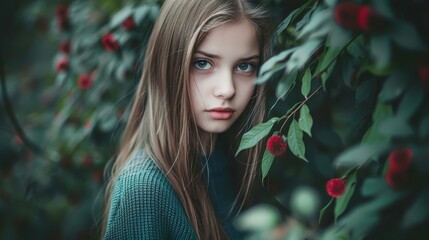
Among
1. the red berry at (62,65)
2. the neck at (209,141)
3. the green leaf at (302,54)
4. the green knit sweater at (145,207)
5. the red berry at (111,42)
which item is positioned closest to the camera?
the green leaf at (302,54)

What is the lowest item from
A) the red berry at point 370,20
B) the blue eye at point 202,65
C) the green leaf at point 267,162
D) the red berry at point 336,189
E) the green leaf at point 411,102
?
the red berry at point 336,189

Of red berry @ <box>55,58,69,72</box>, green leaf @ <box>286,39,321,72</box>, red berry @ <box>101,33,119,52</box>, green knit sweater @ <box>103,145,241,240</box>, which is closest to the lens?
green leaf @ <box>286,39,321,72</box>

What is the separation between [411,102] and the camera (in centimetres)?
85

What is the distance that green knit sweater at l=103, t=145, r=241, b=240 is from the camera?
1.39 meters

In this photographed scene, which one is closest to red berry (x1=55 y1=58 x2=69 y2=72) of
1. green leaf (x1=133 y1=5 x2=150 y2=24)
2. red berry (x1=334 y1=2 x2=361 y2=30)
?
green leaf (x1=133 y1=5 x2=150 y2=24)

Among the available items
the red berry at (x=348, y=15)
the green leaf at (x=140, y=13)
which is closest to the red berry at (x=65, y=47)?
the green leaf at (x=140, y=13)

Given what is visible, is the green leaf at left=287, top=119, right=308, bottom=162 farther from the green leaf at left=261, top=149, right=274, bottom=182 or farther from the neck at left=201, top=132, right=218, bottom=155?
the neck at left=201, top=132, right=218, bottom=155

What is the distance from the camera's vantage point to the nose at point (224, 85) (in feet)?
4.55

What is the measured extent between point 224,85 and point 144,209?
35 cm

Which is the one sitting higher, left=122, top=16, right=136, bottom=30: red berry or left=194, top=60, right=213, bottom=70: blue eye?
left=122, top=16, right=136, bottom=30: red berry

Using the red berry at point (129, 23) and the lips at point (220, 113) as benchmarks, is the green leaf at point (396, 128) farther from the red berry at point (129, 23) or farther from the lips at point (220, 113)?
the red berry at point (129, 23)

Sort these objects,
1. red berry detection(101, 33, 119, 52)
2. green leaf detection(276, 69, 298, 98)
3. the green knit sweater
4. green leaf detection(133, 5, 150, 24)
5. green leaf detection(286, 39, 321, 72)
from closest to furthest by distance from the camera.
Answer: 1. green leaf detection(286, 39, 321, 72)
2. green leaf detection(276, 69, 298, 98)
3. the green knit sweater
4. green leaf detection(133, 5, 150, 24)
5. red berry detection(101, 33, 119, 52)

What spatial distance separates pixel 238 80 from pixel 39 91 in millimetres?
2240

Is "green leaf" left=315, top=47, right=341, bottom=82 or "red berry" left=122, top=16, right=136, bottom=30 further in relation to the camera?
"red berry" left=122, top=16, right=136, bottom=30
